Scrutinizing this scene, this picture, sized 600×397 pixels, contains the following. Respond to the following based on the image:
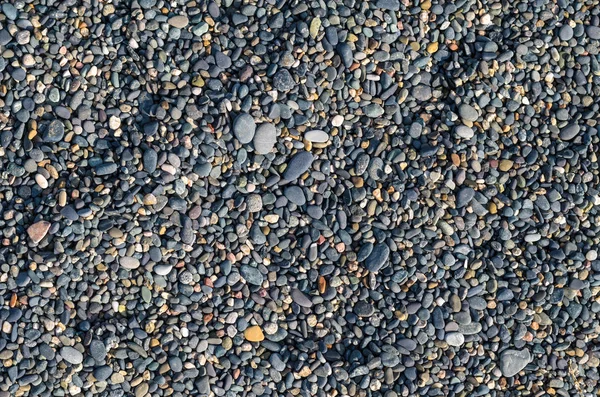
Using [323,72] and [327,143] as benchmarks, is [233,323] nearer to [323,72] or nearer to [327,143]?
[327,143]

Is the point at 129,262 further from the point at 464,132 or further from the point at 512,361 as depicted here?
the point at 512,361

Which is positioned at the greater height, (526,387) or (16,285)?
(16,285)

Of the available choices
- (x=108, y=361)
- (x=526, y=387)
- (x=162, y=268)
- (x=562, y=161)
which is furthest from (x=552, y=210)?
(x=108, y=361)

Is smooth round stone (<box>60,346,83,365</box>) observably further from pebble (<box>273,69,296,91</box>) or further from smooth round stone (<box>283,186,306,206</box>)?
pebble (<box>273,69,296,91</box>)

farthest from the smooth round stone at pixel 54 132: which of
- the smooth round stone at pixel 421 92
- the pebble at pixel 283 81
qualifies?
the smooth round stone at pixel 421 92

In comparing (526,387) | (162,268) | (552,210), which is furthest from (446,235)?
(162,268)

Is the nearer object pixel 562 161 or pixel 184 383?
pixel 184 383

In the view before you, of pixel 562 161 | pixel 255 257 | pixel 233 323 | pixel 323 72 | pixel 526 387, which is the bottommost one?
pixel 526 387

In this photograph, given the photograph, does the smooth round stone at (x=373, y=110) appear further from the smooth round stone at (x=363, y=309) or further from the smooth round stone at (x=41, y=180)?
the smooth round stone at (x=41, y=180)
